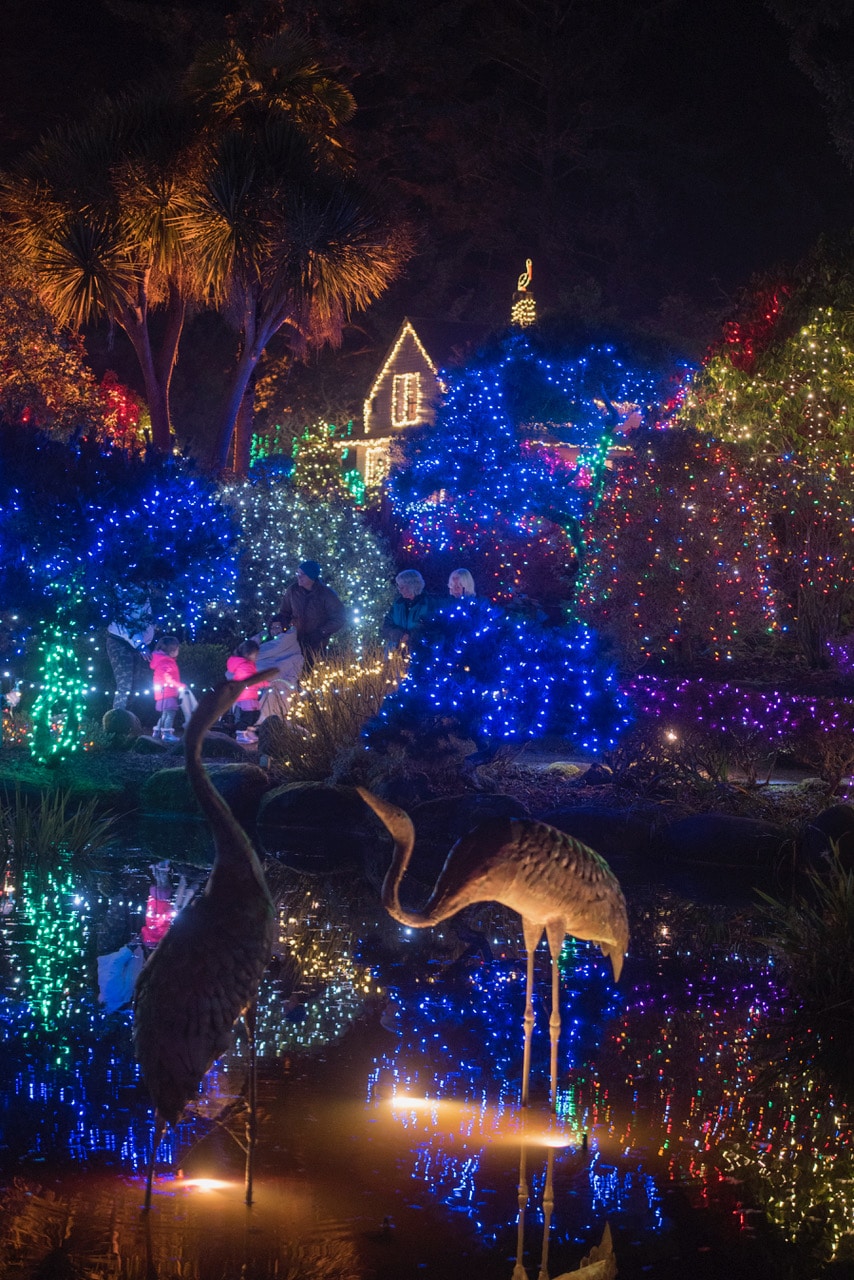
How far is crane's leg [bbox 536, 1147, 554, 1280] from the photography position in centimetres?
468

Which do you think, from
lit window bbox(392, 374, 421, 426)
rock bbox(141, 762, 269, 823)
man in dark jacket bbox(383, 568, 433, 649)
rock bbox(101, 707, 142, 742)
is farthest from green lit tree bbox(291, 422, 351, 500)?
rock bbox(141, 762, 269, 823)

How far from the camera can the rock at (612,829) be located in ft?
40.0

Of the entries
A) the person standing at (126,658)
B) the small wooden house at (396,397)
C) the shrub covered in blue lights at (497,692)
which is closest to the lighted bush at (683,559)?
the shrub covered in blue lights at (497,692)

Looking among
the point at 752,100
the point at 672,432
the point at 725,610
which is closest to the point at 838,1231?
the point at 725,610

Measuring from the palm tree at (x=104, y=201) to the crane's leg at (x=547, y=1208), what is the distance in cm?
2058

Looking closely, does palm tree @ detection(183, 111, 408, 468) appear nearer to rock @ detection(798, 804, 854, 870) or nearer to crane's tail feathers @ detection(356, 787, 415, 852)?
rock @ detection(798, 804, 854, 870)

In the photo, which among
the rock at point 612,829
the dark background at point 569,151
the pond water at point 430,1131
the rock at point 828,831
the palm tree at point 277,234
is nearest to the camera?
the pond water at point 430,1131

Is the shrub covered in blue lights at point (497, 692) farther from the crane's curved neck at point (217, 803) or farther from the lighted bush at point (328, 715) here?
the crane's curved neck at point (217, 803)

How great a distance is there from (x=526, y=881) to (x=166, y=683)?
41.2 ft

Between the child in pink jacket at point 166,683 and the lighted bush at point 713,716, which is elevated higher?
the child in pink jacket at point 166,683

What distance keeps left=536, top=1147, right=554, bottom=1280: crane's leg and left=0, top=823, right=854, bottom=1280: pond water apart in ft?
0.04

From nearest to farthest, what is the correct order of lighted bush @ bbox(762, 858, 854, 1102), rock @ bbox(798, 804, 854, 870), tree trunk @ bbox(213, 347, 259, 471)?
lighted bush @ bbox(762, 858, 854, 1102) < rock @ bbox(798, 804, 854, 870) < tree trunk @ bbox(213, 347, 259, 471)

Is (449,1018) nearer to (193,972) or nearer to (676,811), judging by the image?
(193,972)

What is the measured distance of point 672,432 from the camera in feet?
58.5
